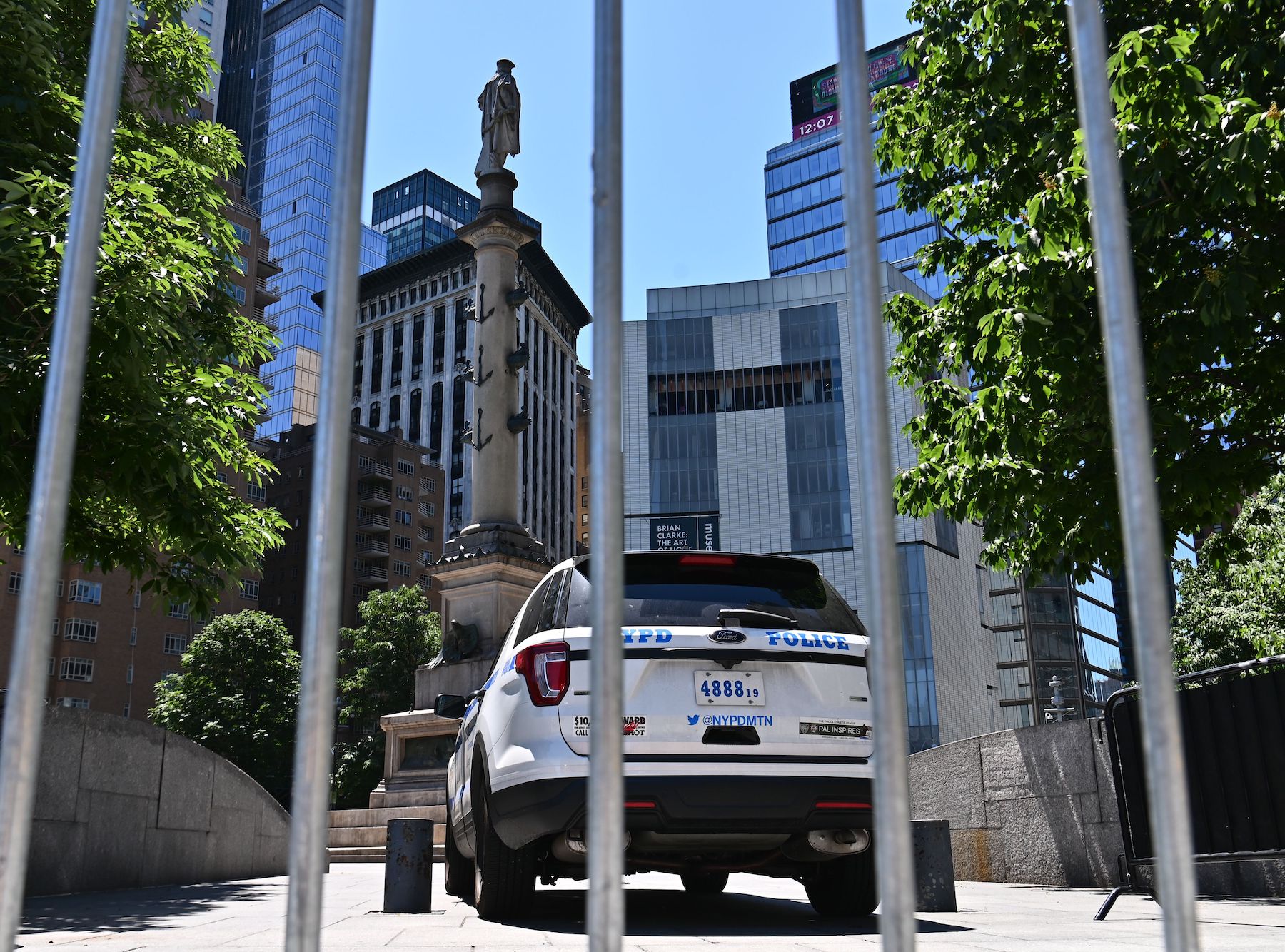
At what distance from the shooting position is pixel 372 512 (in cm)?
9325

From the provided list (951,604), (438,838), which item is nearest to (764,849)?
(438,838)

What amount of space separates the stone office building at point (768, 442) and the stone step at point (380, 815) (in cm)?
6240

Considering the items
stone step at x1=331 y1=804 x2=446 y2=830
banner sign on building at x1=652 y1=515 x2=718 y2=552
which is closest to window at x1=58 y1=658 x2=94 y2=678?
banner sign on building at x1=652 y1=515 x2=718 y2=552

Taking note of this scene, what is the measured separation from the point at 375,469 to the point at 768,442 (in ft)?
109

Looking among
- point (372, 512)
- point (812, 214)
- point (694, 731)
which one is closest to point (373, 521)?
point (372, 512)

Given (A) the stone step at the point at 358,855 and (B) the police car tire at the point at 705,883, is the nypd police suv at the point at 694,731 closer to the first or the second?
(B) the police car tire at the point at 705,883

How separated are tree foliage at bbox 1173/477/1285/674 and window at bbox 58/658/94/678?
56.2m

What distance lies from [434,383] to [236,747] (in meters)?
67.6

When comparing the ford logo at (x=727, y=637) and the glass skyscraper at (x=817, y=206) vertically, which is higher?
the glass skyscraper at (x=817, y=206)

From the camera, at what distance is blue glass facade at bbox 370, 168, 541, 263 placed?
572 ft

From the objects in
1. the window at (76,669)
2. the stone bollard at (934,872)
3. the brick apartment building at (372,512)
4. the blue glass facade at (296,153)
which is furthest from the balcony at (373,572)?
the stone bollard at (934,872)

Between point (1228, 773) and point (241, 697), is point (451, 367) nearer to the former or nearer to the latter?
point (241, 697)

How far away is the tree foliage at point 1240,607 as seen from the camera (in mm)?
24562

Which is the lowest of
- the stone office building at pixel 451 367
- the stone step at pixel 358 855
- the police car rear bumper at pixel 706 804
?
the stone step at pixel 358 855
